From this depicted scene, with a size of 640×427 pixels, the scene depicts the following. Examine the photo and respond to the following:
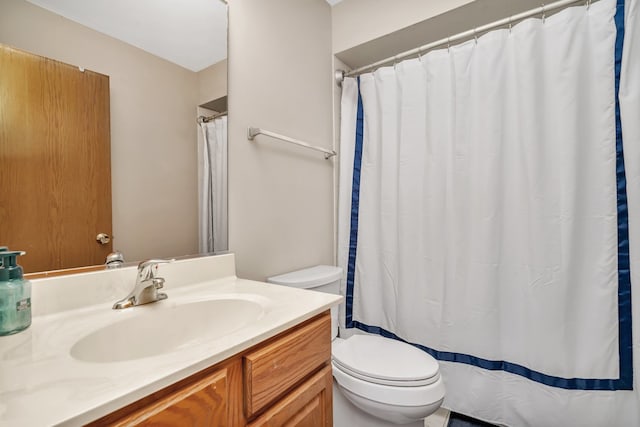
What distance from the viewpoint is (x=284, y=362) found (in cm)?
68

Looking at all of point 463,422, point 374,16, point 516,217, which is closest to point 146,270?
point 516,217

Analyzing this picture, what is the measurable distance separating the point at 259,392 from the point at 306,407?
0.68 ft

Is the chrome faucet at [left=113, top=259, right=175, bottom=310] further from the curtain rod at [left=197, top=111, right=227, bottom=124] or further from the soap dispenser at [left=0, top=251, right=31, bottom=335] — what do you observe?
the curtain rod at [left=197, top=111, right=227, bottom=124]

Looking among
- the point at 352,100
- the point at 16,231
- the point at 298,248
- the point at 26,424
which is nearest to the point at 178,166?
the point at 16,231

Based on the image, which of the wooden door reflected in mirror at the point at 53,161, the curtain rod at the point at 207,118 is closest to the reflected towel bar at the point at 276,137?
the curtain rod at the point at 207,118

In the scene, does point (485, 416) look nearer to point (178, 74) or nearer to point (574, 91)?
point (574, 91)

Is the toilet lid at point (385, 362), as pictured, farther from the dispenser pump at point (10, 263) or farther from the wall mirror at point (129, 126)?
the dispenser pump at point (10, 263)

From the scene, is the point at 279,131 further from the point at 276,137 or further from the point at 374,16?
the point at 374,16

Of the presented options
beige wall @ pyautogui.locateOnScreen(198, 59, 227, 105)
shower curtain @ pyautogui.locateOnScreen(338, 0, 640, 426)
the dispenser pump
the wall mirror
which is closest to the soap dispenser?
the dispenser pump

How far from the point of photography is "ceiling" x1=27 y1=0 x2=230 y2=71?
0.84m

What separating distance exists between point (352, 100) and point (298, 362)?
1.56 metres

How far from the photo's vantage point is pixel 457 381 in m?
1.48

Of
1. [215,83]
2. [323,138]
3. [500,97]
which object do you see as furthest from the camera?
[323,138]

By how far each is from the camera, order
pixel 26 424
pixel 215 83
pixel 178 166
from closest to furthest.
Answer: pixel 26 424
pixel 178 166
pixel 215 83
